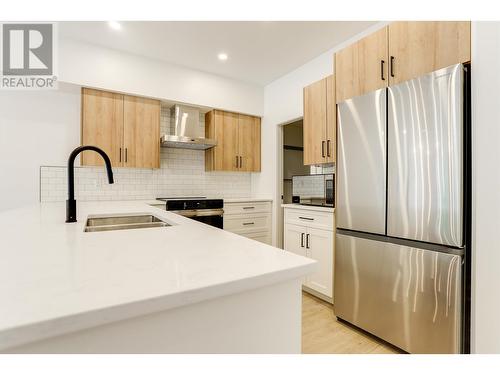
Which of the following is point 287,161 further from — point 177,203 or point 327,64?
point 177,203

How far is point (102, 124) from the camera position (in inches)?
118

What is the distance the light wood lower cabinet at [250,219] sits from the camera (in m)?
3.57

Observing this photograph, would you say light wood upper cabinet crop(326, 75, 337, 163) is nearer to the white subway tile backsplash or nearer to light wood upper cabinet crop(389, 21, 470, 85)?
light wood upper cabinet crop(389, 21, 470, 85)

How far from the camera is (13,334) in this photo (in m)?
0.32

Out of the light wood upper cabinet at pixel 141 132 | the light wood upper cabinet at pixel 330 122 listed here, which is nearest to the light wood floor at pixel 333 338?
the light wood upper cabinet at pixel 330 122

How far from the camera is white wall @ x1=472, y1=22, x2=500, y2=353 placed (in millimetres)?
1325

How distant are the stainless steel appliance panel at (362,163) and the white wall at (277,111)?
1.34 m

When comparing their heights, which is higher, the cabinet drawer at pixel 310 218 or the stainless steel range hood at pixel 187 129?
the stainless steel range hood at pixel 187 129

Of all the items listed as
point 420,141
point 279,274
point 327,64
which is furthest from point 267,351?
point 327,64

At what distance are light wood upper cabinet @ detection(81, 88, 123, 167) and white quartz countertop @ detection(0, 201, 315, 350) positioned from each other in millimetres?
2412

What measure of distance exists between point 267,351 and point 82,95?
10.9 ft

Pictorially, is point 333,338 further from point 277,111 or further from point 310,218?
point 277,111

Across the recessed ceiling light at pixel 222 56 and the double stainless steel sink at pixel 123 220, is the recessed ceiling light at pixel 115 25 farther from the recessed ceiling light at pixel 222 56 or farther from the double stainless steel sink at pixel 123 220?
the double stainless steel sink at pixel 123 220

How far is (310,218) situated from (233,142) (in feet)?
5.95
